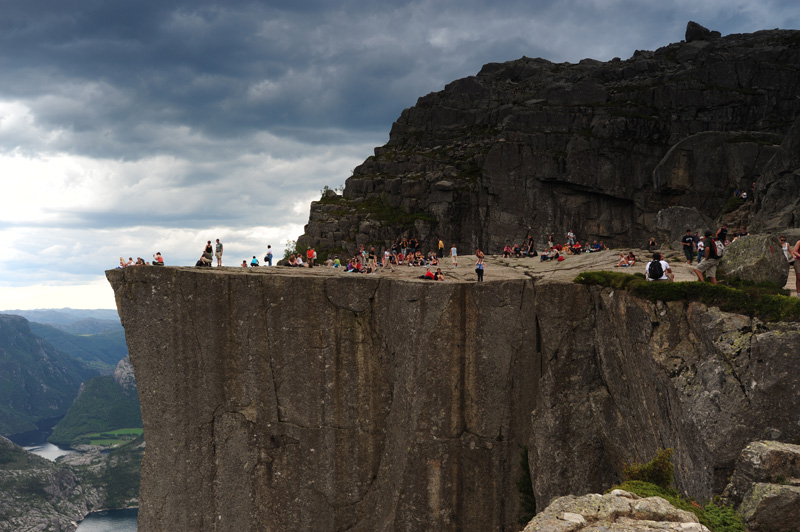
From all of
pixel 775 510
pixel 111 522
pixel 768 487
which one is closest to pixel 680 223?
pixel 768 487

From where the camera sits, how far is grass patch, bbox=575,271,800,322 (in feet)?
51.2

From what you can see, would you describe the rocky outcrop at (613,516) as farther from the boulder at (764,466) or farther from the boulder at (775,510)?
the boulder at (764,466)

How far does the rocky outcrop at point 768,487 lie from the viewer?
38.7 feet

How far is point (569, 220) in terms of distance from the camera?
61844mm

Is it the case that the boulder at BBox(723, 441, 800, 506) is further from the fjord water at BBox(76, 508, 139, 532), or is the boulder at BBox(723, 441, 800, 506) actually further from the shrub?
the fjord water at BBox(76, 508, 139, 532)

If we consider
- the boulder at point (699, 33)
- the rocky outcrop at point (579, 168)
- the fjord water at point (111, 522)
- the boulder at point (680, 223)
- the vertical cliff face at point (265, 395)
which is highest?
the boulder at point (699, 33)

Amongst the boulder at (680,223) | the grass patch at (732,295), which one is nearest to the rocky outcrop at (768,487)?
the grass patch at (732,295)

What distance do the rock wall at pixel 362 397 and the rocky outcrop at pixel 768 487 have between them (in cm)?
1083

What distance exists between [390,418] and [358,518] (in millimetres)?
6234

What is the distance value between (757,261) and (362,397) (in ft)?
69.7

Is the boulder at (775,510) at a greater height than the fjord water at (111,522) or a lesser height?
greater

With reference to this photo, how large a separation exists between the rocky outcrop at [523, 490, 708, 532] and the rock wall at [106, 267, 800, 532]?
1245 centimetres

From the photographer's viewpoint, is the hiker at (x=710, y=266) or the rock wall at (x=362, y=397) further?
the rock wall at (x=362, y=397)

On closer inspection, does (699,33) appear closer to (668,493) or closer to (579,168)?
(579,168)
